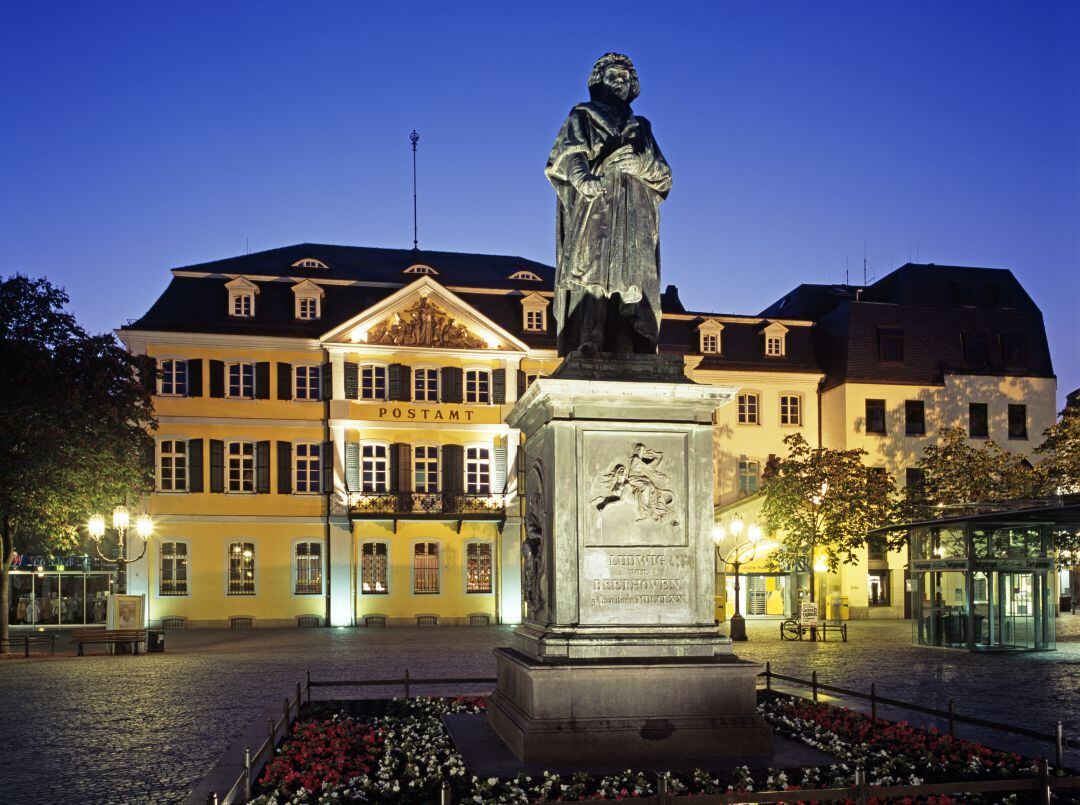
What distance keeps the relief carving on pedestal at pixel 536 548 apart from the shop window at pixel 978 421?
124 ft

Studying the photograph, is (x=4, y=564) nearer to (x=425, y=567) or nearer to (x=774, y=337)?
(x=425, y=567)

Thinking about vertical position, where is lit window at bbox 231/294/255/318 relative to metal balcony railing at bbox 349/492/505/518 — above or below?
above

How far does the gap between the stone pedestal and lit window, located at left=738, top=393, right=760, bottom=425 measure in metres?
Answer: 35.0

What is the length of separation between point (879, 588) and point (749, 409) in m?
7.85

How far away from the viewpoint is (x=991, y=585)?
87.2 ft

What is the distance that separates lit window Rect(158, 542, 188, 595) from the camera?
3803cm

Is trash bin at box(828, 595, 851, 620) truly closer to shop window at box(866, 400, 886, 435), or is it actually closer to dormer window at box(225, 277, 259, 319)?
shop window at box(866, 400, 886, 435)

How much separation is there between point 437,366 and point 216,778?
30.7 m

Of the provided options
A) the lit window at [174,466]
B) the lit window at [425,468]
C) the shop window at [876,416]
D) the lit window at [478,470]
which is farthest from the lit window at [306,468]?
the shop window at [876,416]

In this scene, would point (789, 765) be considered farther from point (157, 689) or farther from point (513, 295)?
point (513, 295)

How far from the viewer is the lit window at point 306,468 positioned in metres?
39.1

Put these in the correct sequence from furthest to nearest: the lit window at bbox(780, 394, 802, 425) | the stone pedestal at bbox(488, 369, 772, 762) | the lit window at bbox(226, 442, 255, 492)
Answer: the lit window at bbox(780, 394, 802, 425) < the lit window at bbox(226, 442, 255, 492) < the stone pedestal at bbox(488, 369, 772, 762)

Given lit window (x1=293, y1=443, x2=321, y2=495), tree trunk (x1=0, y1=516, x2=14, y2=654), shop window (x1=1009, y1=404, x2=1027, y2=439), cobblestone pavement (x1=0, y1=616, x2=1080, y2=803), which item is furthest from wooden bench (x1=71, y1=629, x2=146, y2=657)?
shop window (x1=1009, y1=404, x2=1027, y2=439)

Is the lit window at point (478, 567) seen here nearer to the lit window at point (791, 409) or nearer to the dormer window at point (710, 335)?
the dormer window at point (710, 335)
